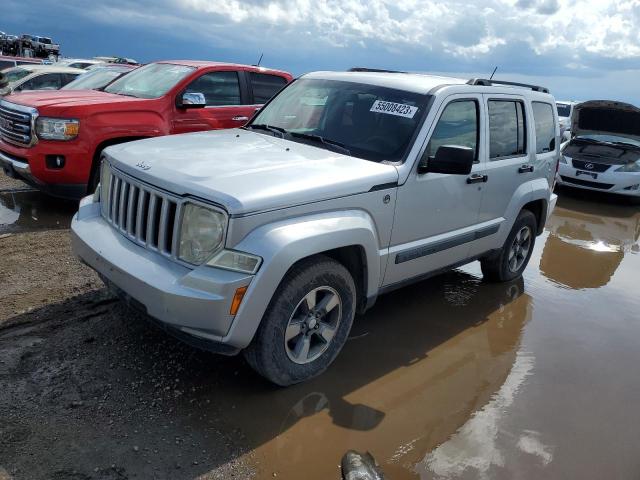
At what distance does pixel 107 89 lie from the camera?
7305 mm

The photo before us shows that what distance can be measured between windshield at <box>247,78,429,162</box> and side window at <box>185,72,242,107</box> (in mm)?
2796

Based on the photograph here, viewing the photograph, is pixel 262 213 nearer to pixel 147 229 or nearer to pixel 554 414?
pixel 147 229

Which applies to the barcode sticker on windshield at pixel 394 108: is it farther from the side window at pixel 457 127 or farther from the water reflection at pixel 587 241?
the water reflection at pixel 587 241

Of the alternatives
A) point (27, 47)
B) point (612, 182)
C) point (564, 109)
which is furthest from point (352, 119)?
point (27, 47)

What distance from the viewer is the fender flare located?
2.86 m

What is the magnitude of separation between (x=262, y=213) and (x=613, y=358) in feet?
10.5

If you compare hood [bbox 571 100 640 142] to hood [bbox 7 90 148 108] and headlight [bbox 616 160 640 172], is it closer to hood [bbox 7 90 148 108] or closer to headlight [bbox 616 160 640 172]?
headlight [bbox 616 160 640 172]

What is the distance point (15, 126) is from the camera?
6.24m

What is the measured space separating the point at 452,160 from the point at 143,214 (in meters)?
2.00

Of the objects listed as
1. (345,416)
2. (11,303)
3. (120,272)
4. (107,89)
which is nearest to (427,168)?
(345,416)

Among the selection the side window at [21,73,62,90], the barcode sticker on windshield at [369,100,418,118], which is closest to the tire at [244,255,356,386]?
the barcode sticker on windshield at [369,100,418,118]

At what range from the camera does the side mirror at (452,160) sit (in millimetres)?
3639

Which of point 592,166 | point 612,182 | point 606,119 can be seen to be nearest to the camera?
point 612,182

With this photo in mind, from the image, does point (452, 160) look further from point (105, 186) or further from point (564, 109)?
point (564, 109)
